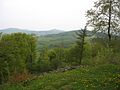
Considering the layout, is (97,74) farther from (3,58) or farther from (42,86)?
(3,58)

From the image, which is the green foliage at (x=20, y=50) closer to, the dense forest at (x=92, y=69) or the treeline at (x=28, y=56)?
the treeline at (x=28, y=56)

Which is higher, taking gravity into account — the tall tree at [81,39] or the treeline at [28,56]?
the tall tree at [81,39]

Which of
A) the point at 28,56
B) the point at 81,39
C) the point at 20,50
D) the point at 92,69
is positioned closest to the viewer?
the point at 92,69

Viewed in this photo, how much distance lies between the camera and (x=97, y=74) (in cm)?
2630

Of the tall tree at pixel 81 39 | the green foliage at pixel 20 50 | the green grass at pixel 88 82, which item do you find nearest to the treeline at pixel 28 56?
the green foliage at pixel 20 50

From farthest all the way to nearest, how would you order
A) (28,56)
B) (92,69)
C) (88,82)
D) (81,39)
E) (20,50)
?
1. (28,56)
2. (20,50)
3. (81,39)
4. (92,69)
5. (88,82)

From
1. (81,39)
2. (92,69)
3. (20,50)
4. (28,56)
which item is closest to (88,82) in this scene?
(92,69)

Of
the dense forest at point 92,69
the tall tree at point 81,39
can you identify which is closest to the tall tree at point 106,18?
the dense forest at point 92,69

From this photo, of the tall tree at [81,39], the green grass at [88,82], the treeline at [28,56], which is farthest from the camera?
the tall tree at [81,39]

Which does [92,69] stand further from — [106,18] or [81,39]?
[81,39]

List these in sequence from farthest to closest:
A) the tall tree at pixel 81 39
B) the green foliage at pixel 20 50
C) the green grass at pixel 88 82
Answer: the green foliage at pixel 20 50 → the tall tree at pixel 81 39 → the green grass at pixel 88 82

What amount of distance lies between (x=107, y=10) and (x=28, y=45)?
180 ft

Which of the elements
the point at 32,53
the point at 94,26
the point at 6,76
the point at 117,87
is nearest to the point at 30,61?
the point at 32,53

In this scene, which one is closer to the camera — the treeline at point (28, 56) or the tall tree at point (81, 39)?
the treeline at point (28, 56)
